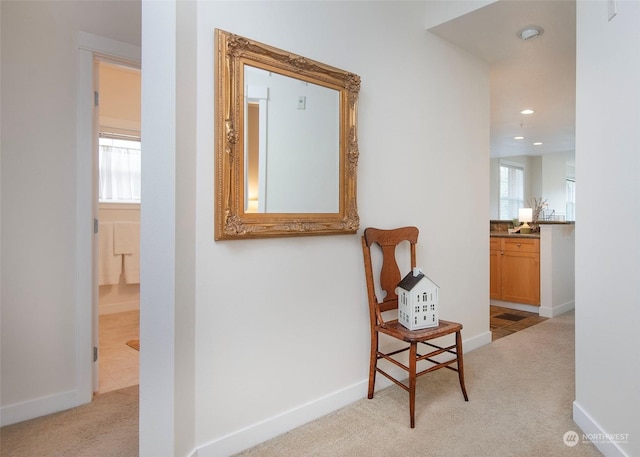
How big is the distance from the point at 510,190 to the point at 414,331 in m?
7.93

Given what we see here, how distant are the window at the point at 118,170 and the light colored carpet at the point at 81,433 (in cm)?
275

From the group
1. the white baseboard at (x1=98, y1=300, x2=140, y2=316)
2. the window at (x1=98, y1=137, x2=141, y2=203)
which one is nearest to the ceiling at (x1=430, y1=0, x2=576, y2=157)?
the window at (x1=98, y1=137, x2=141, y2=203)

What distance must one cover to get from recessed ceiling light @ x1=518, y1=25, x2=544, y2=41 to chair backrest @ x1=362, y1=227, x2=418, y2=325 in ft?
5.58

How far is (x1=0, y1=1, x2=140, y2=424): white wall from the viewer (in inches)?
81.5

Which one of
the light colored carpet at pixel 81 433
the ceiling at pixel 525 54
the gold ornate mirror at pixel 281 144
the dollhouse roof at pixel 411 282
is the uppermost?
the ceiling at pixel 525 54

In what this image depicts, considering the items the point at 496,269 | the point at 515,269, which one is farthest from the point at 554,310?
the point at 496,269

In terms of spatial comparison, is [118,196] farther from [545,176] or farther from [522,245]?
[545,176]

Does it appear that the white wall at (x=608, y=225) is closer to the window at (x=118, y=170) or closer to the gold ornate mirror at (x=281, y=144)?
the gold ornate mirror at (x=281, y=144)

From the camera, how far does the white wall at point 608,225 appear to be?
1.55 meters

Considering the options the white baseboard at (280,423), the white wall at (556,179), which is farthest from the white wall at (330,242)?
the white wall at (556,179)

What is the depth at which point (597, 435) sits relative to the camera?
5.93 feet

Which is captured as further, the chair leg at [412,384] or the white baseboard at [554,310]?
the white baseboard at [554,310]

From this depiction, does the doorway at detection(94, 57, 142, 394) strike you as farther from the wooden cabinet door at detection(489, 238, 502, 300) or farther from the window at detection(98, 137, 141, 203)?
the wooden cabinet door at detection(489, 238, 502, 300)

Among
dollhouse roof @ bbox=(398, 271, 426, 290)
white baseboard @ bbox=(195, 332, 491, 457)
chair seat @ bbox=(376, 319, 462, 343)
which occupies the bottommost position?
white baseboard @ bbox=(195, 332, 491, 457)
